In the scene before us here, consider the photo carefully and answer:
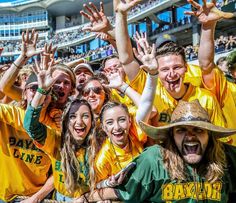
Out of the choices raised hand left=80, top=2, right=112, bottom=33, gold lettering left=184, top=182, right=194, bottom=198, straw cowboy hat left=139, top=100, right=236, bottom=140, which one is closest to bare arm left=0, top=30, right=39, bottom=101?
raised hand left=80, top=2, right=112, bottom=33

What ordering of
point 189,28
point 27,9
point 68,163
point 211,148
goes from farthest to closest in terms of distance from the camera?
1. point 27,9
2. point 189,28
3. point 68,163
4. point 211,148

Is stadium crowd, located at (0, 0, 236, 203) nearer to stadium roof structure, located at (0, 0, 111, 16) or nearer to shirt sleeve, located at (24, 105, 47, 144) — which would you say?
shirt sleeve, located at (24, 105, 47, 144)

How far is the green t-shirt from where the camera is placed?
260 centimetres

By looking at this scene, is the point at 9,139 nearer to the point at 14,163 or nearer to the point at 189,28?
the point at 14,163

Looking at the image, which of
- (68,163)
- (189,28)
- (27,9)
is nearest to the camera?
(68,163)

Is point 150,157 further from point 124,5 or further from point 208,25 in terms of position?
point 124,5

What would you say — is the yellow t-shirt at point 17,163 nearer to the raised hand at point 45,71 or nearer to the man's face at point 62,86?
the man's face at point 62,86

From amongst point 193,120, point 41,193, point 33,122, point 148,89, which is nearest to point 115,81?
point 148,89

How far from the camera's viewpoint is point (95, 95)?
383cm

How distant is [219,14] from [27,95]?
1.87 meters

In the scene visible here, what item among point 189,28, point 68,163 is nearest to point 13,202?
point 68,163

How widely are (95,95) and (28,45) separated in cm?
90

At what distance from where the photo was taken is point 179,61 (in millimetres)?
3336

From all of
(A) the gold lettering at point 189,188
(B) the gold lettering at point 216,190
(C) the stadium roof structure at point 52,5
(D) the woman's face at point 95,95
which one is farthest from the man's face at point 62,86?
(C) the stadium roof structure at point 52,5
